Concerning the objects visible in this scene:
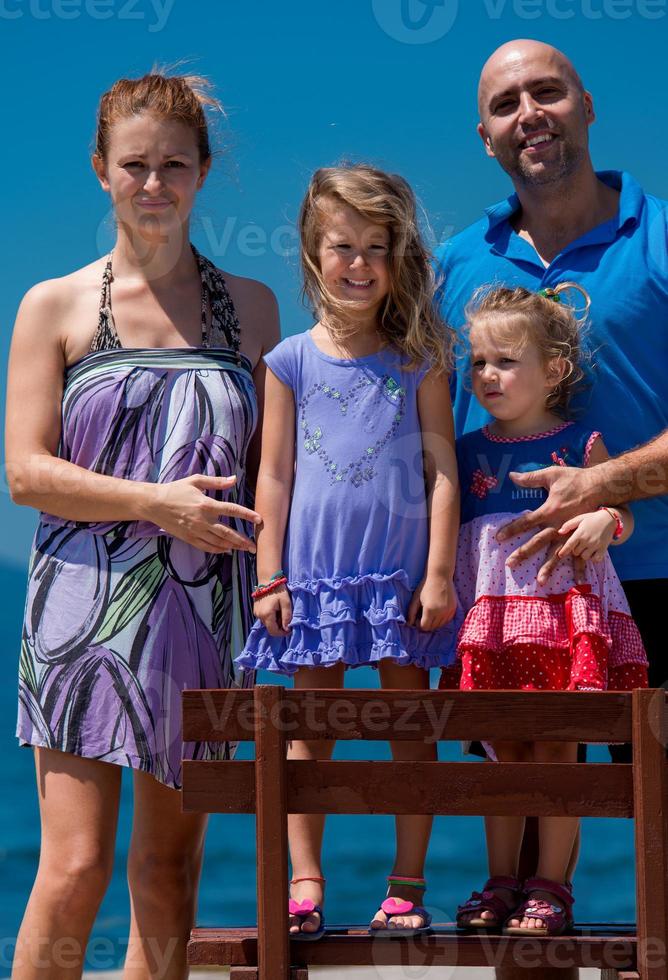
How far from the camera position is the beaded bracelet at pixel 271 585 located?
3092 millimetres

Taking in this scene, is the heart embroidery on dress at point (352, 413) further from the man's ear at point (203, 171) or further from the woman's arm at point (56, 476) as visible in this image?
the man's ear at point (203, 171)

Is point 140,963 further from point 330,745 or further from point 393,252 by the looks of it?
point 393,252

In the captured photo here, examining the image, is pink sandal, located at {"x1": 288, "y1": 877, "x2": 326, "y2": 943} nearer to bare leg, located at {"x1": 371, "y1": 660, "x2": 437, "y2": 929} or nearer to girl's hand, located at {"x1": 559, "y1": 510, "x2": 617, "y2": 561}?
bare leg, located at {"x1": 371, "y1": 660, "x2": 437, "y2": 929}

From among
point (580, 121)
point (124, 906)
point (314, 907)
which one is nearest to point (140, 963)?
point (314, 907)

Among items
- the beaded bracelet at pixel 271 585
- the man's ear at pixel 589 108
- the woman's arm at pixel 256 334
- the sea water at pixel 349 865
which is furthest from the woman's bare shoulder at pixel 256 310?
the sea water at pixel 349 865

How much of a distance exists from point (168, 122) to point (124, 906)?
12.2 meters

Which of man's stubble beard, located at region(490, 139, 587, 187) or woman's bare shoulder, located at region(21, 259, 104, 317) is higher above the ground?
man's stubble beard, located at region(490, 139, 587, 187)

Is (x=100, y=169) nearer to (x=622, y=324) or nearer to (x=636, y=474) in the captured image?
(x=622, y=324)

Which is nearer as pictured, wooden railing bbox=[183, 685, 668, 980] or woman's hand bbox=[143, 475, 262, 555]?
wooden railing bbox=[183, 685, 668, 980]

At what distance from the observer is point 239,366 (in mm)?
3281

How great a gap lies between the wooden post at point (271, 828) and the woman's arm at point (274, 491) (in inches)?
25.8

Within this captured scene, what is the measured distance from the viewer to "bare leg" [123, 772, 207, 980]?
10.2 feet

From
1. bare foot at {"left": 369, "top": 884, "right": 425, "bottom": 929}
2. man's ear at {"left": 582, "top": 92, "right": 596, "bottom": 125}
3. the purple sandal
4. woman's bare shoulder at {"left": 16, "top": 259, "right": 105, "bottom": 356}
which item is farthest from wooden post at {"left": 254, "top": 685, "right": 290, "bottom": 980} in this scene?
man's ear at {"left": 582, "top": 92, "right": 596, "bottom": 125}

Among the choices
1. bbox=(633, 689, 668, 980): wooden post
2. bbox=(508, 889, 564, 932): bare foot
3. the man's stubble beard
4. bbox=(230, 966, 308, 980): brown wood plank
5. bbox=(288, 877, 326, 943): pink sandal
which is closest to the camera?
bbox=(633, 689, 668, 980): wooden post
